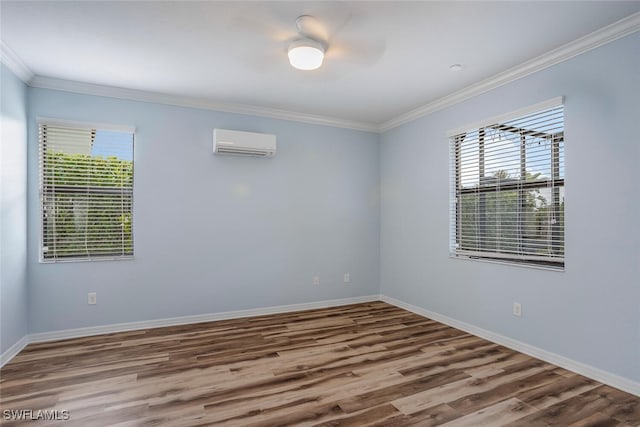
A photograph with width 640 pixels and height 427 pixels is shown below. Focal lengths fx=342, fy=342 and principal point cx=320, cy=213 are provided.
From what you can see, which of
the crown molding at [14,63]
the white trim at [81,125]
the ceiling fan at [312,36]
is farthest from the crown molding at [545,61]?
the crown molding at [14,63]

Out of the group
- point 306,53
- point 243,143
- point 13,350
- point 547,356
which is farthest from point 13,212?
point 547,356

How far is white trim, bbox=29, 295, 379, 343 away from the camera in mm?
3469

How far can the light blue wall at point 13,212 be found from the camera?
289 centimetres

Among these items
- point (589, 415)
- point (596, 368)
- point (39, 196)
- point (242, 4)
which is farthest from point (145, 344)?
point (596, 368)

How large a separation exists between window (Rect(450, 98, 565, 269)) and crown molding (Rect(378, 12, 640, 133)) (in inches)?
13.8

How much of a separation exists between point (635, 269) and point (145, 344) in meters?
4.12

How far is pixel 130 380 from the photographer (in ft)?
8.51

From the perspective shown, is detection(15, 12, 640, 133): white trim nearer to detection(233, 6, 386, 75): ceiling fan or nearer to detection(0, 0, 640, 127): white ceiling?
detection(0, 0, 640, 127): white ceiling

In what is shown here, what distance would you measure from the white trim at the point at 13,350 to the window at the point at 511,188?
4.37 metres

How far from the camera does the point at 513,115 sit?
323cm

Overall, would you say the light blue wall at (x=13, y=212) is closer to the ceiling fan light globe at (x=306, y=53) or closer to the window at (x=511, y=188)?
the ceiling fan light globe at (x=306, y=53)

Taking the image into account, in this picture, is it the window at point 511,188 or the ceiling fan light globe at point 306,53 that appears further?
the window at point 511,188

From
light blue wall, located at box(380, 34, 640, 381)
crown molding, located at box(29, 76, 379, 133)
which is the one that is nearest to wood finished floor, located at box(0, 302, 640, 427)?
light blue wall, located at box(380, 34, 640, 381)

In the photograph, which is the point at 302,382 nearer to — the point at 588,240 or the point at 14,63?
the point at 588,240
